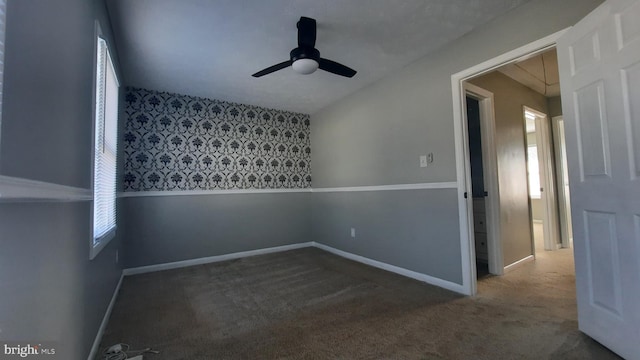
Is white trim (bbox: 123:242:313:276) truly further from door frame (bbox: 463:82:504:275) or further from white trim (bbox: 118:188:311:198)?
door frame (bbox: 463:82:504:275)

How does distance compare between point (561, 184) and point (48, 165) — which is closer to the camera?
point (48, 165)

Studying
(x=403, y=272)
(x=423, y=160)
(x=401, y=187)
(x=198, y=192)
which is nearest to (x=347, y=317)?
(x=403, y=272)

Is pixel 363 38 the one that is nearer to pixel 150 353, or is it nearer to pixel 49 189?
pixel 49 189

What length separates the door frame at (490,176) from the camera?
2828 mm

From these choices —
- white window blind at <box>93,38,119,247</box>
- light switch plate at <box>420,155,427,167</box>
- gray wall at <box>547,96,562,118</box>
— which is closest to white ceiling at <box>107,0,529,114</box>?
white window blind at <box>93,38,119,247</box>

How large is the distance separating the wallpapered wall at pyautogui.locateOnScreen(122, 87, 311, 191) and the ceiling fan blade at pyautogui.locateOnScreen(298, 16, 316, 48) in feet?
7.27

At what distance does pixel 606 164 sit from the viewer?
1490 millimetres

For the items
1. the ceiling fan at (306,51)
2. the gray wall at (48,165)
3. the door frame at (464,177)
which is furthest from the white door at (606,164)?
the gray wall at (48,165)

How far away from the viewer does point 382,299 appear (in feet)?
7.41

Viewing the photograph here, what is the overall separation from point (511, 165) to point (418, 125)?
4.64ft

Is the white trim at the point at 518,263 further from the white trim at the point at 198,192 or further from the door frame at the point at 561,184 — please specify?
the white trim at the point at 198,192

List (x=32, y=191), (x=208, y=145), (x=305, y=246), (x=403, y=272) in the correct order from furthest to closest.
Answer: (x=305, y=246)
(x=208, y=145)
(x=403, y=272)
(x=32, y=191)

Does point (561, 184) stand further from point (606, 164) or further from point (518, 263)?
point (606, 164)

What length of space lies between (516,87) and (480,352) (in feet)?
10.9
